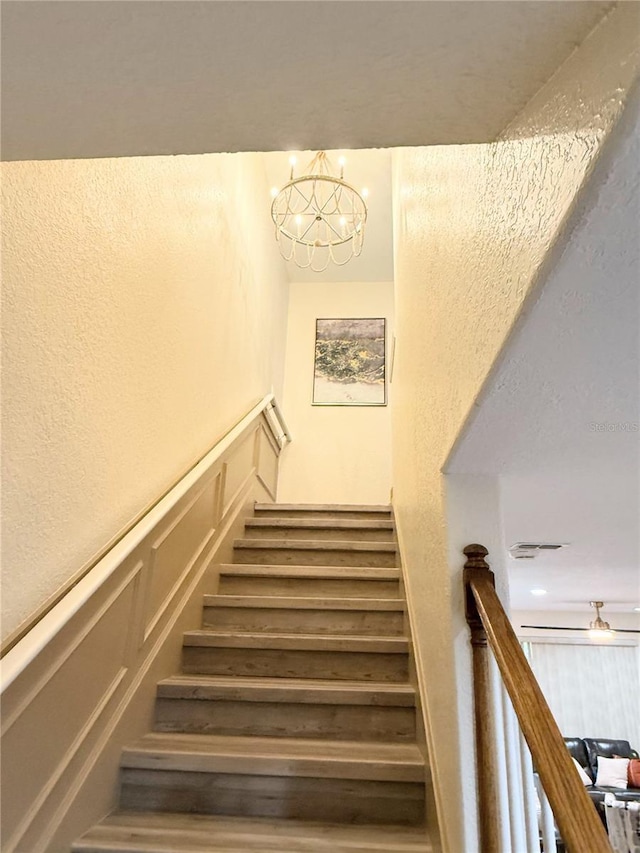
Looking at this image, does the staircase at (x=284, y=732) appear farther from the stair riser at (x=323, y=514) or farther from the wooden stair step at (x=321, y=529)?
the stair riser at (x=323, y=514)

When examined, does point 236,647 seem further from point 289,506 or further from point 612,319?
point 612,319

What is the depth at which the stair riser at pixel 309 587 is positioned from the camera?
277cm

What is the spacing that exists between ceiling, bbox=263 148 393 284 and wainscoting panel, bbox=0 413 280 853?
319cm

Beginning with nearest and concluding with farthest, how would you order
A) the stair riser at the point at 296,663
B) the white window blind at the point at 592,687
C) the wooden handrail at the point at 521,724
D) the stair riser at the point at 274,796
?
the wooden handrail at the point at 521,724, the stair riser at the point at 274,796, the stair riser at the point at 296,663, the white window blind at the point at 592,687

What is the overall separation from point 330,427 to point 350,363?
29.3 inches

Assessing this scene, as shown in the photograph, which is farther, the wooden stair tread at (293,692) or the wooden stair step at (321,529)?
the wooden stair step at (321,529)

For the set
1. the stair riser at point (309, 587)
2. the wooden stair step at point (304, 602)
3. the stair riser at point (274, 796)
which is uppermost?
the stair riser at point (309, 587)

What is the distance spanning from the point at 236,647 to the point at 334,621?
0.46m

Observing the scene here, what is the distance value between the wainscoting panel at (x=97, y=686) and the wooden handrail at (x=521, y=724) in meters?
1.07

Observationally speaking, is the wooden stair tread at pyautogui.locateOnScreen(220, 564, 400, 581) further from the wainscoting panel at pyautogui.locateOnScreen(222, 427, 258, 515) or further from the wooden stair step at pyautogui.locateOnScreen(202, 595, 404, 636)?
the wainscoting panel at pyautogui.locateOnScreen(222, 427, 258, 515)

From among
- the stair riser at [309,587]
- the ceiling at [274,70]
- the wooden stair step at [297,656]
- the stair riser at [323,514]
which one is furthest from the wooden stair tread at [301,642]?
the ceiling at [274,70]

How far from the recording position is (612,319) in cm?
76

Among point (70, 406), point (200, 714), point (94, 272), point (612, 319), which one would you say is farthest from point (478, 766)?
point (94, 272)

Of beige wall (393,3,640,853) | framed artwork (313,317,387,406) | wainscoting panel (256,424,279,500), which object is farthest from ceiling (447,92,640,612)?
framed artwork (313,317,387,406)
